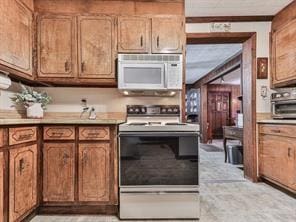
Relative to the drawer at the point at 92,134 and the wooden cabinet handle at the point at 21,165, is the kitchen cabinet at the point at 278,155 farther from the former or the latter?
the wooden cabinet handle at the point at 21,165

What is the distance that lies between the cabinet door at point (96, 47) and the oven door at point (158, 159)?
867 mm

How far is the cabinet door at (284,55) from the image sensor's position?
3.38 meters

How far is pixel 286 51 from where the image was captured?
354cm

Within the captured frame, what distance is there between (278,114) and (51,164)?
2899mm

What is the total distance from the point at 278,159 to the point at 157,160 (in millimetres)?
1773

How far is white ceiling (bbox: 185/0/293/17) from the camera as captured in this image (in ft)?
11.3

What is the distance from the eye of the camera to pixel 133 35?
3.06 m

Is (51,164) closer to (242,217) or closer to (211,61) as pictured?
(242,217)

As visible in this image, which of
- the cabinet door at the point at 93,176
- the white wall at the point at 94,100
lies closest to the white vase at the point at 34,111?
the white wall at the point at 94,100

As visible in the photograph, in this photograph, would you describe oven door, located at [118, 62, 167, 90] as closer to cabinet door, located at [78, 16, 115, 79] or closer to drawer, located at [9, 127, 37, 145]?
cabinet door, located at [78, 16, 115, 79]

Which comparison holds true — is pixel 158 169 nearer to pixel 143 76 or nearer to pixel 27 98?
pixel 143 76

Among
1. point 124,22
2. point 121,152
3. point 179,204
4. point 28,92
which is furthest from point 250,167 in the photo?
point 28,92

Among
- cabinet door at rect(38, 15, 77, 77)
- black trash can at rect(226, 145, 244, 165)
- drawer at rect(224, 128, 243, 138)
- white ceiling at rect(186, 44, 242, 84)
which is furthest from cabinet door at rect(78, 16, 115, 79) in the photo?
black trash can at rect(226, 145, 244, 165)

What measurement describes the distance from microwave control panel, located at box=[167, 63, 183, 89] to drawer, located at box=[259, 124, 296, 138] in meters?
1.39
